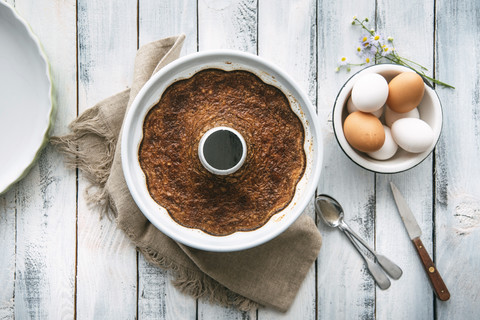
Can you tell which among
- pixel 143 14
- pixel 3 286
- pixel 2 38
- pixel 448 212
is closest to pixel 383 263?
pixel 448 212

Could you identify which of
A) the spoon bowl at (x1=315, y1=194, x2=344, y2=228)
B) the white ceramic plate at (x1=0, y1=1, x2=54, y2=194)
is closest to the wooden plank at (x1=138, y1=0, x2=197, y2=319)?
the white ceramic plate at (x1=0, y1=1, x2=54, y2=194)

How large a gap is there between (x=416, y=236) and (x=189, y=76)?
2.64ft

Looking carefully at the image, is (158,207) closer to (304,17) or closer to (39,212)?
(39,212)

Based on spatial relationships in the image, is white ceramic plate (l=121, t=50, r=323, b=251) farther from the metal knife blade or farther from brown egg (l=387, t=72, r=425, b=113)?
the metal knife blade

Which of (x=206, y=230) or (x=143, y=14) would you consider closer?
(x=206, y=230)

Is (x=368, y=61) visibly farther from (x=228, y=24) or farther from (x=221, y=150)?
(x=221, y=150)

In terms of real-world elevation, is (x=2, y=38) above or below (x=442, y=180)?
above

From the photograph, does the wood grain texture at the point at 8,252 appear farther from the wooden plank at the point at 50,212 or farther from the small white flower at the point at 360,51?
the small white flower at the point at 360,51

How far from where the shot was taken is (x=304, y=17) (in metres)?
1.24

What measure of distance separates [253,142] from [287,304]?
1.67 ft

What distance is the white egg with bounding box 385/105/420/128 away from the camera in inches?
44.2

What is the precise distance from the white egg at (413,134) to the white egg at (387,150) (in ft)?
0.07

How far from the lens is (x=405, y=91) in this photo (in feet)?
3.48

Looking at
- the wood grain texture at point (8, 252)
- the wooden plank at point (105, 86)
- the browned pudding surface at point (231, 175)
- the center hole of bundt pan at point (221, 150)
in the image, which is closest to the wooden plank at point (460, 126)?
the browned pudding surface at point (231, 175)
